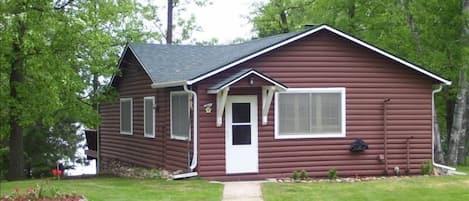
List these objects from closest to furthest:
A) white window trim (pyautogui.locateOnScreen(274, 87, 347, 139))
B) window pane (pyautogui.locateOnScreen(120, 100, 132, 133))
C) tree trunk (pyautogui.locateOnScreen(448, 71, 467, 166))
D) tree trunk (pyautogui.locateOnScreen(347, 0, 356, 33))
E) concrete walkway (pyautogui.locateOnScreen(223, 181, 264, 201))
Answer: concrete walkway (pyautogui.locateOnScreen(223, 181, 264, 201)), white window trim (pyautogui.locateOnScreen(274, 87, 347, 139)), tree trunk (pyautogui.locateOnScreen(448, 71, 467, 166)), window pane (pyautogui.locateOnScreen(120, 100, 132, 133)), tree trunk (pyautogui.locateOnScreen(347, 0, 356, 33))

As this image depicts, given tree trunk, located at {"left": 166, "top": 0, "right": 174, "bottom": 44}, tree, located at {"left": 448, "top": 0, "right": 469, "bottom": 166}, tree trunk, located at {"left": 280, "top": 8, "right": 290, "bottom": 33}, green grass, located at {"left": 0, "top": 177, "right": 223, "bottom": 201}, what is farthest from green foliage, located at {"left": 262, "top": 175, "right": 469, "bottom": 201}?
tree trunk, located at {"left": 166, "top": 0, "right": 174, "bottom": 44}

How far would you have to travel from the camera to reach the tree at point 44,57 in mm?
17594

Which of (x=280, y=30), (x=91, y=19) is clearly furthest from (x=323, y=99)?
(x=280, y=30)

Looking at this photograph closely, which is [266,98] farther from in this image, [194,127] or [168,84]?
[168,84]

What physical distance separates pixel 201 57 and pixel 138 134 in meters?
3.10

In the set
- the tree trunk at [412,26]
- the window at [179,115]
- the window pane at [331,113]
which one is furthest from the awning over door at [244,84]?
the tree trunk at [412,26]

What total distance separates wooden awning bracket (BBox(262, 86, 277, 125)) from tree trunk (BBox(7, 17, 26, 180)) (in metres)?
6.43

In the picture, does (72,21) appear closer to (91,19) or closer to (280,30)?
(91,19)

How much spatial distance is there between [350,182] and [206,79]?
4.04m

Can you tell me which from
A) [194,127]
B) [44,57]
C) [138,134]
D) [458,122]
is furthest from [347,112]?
[44,57]

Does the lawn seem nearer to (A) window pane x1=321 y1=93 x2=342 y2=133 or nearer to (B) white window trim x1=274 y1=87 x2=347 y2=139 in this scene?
(B) white window trim x1=274 y1=87 x2=347 y2=139

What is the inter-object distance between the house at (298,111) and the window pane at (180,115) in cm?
3

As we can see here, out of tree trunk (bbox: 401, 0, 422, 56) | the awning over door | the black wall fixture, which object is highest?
tree trunk (bbox: 401, 0, 422, 56)

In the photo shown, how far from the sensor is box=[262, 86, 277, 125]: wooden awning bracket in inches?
621
